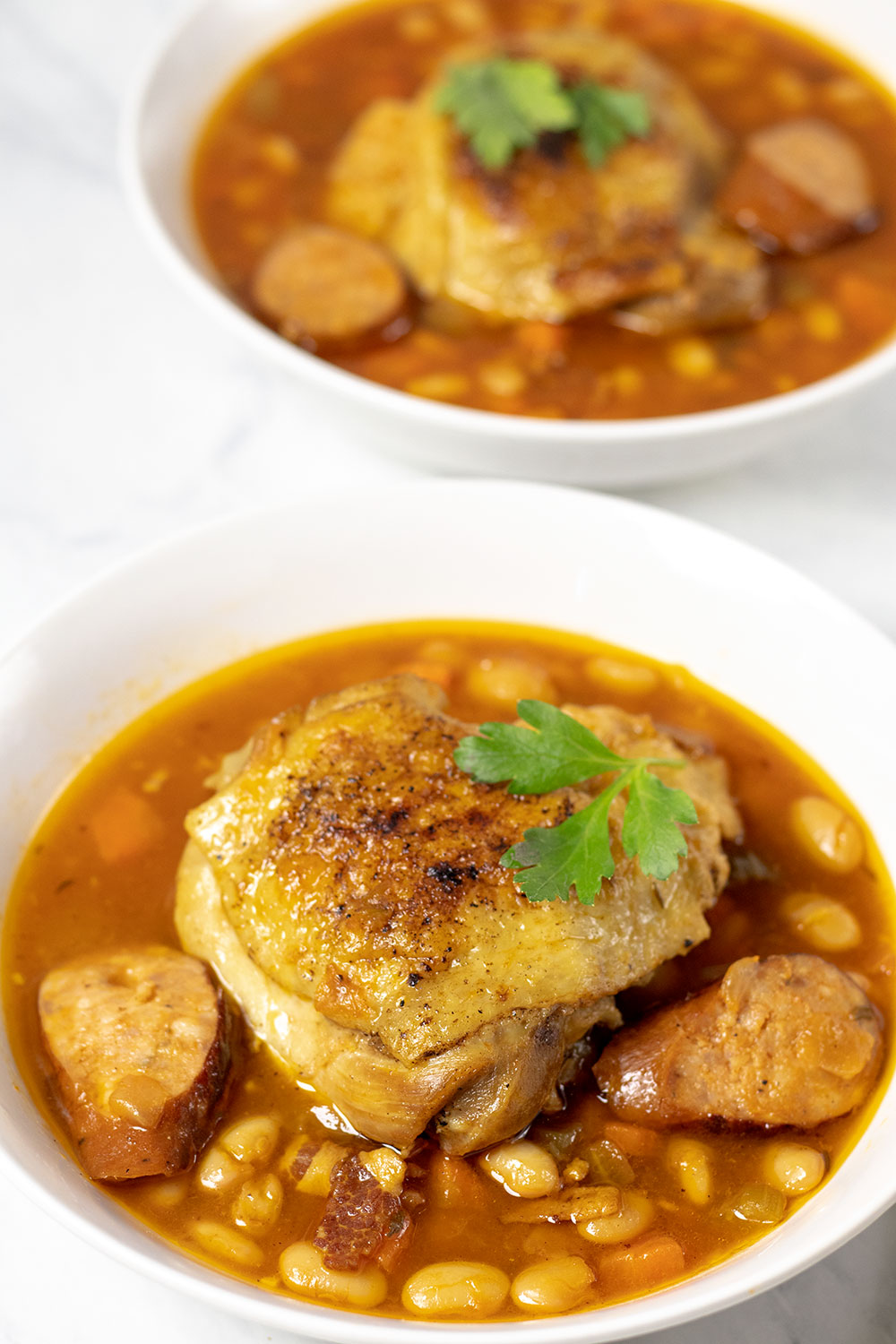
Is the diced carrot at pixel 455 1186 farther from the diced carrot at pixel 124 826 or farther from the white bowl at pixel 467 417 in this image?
the white bowl at pixel 467 417

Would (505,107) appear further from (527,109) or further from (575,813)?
(575,813)

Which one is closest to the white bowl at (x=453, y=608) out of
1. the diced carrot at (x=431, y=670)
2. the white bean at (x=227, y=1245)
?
the diced carrot at (x=431, y=670)

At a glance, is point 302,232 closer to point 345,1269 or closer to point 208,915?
point 208,915

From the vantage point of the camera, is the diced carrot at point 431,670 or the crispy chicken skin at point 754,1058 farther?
the diced carrot at point 431,670

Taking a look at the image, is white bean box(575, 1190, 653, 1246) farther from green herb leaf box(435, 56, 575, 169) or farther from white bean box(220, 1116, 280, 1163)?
green herb leaf box(435, 56, 575, 169)

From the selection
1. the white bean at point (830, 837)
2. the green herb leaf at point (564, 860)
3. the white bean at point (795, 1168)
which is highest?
the white bean at point (830, 837)

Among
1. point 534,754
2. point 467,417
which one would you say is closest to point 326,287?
point 467,417


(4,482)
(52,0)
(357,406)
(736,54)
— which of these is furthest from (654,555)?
(52,0)

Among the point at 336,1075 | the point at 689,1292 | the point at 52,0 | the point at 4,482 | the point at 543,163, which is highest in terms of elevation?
the point at 543,163
